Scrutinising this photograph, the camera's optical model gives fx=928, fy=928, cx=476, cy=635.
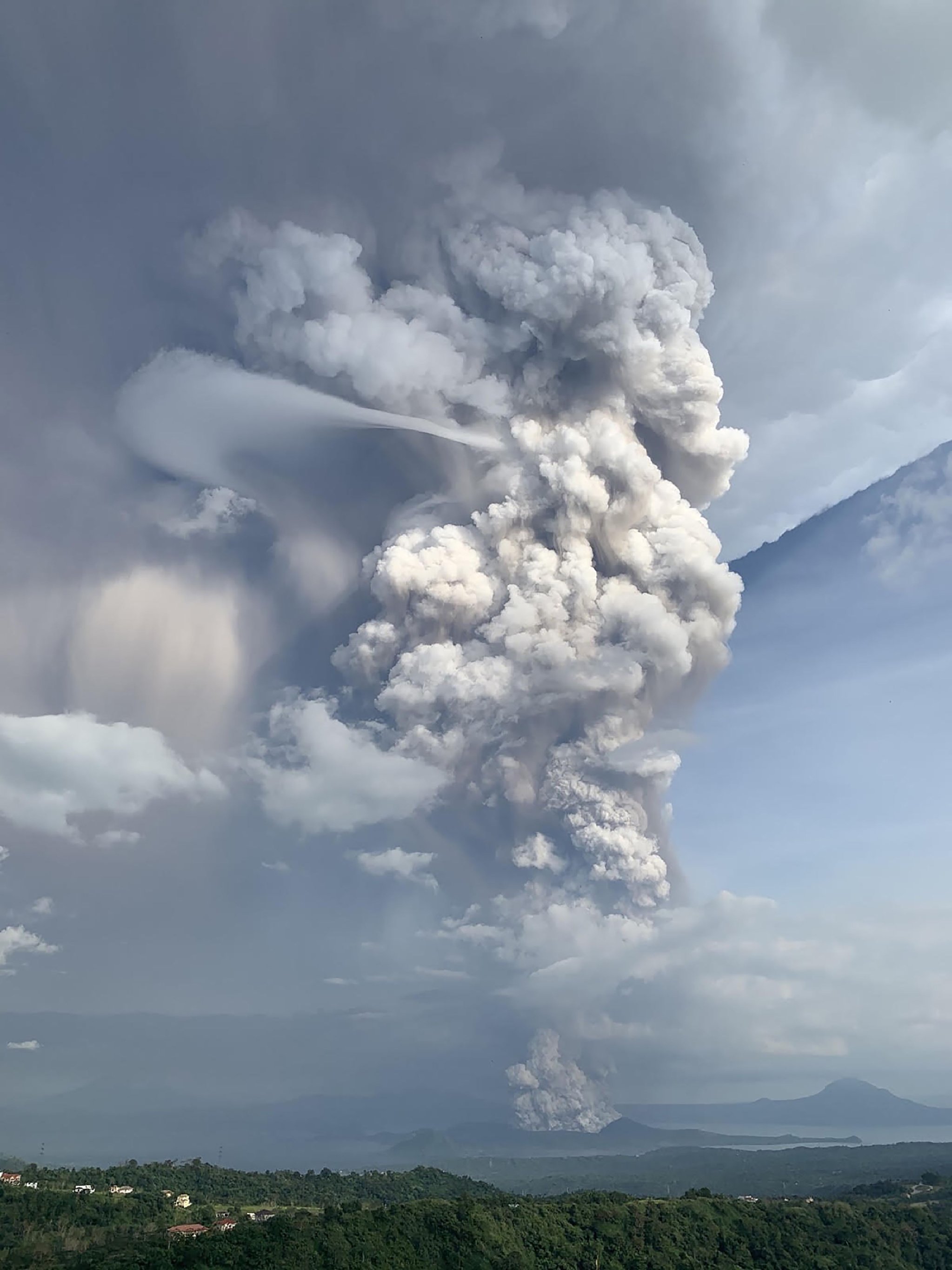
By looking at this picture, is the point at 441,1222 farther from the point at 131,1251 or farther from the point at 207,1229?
the point at 131,1251

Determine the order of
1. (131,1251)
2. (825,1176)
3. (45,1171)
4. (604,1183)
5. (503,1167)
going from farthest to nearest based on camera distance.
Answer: (503,1167), (604,1183), (825,1176), (45,1171), (131,1251)

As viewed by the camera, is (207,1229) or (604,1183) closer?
(207,1229)

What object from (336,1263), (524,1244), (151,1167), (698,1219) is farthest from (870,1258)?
(151,1167)

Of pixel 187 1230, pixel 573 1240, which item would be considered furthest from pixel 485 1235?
pixel 187 1230

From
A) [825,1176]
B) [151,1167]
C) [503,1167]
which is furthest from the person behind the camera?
[503,1167]

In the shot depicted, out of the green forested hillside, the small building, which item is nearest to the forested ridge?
the green forested hillside

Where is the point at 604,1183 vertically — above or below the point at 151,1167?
below

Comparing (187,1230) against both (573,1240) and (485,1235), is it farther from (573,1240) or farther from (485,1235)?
(573,1240)
